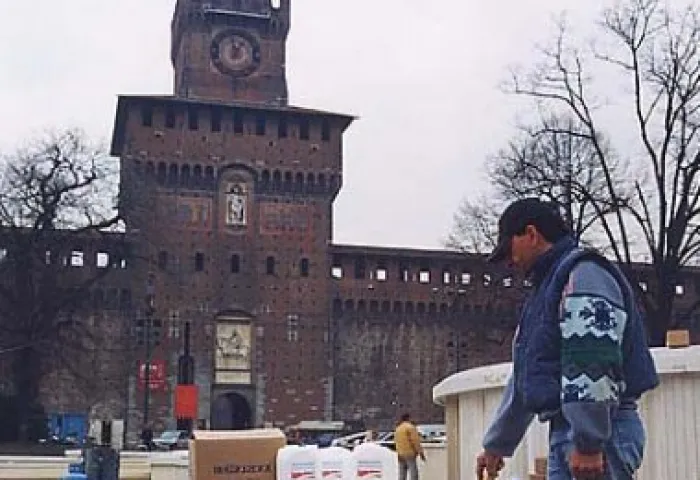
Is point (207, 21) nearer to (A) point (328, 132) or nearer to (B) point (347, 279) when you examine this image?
(A) point (328, 132)

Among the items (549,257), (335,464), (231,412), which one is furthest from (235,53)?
(549,257)

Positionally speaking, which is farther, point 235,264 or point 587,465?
point 235,264

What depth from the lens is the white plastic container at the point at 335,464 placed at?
10.5 m

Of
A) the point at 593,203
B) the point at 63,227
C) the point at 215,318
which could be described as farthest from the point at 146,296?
the point at 593,203

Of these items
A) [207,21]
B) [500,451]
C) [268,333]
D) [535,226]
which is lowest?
[500,451]

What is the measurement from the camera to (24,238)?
36.8 m

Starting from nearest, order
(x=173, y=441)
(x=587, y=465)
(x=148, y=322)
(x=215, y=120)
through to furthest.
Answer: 1. (x=587, y=465)
2. (x=173, y=441)
3. (x=148, y=322)
4. (x=215, y=120)

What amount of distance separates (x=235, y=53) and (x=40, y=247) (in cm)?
1951

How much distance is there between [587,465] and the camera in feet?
10.6

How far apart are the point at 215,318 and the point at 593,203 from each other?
2562 cm

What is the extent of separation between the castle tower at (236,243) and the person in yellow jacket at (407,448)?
111ft

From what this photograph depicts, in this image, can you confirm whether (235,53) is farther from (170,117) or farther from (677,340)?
(677,340)

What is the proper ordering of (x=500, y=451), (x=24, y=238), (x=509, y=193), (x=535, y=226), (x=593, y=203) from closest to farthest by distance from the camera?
(x=535, y=226), (x=500, y=451), (x=593, y=203), (x=509, y=193), (x=24, y=238)

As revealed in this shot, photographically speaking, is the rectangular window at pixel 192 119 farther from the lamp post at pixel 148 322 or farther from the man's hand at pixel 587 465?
the man's hand at pixel 587 465
